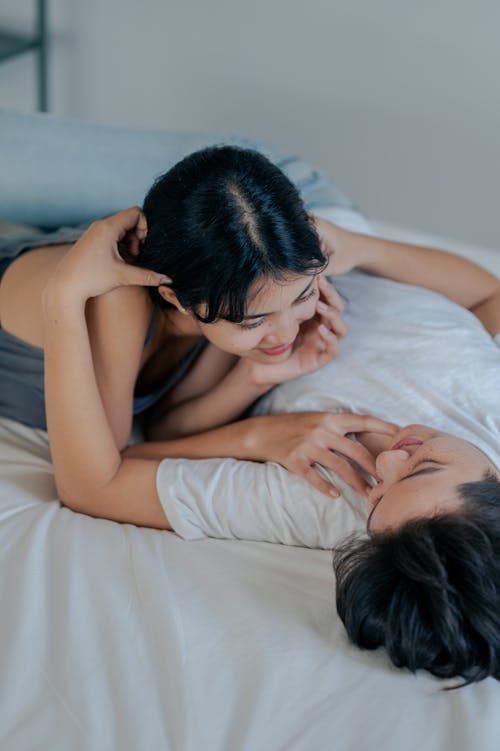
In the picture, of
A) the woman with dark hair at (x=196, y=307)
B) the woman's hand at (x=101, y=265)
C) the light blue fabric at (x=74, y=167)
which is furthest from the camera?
the light blue fabric at (x=74, y=167)

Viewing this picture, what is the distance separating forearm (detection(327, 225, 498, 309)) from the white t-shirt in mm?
42

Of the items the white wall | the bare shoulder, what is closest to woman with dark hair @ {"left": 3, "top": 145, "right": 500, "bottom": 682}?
the bare shoulder

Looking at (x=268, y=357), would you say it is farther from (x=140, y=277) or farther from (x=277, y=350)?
(x=140, y=277)

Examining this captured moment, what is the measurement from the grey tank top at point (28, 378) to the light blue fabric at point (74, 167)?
21cm

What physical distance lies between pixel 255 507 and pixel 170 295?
0.30 meters

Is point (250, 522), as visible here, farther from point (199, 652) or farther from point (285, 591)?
point (199, 652)

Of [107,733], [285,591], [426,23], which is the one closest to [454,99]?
[426,23]

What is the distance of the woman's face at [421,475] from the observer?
113 cm

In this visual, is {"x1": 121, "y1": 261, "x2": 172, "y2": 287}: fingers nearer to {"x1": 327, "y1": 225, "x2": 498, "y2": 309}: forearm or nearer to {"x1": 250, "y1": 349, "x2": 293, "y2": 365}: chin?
{"x1": 250, "y1": 349, "x2": 293, "y2": 365}: chin

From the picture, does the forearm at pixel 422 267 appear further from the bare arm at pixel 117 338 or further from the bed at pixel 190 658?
the bed at pixel 190 658

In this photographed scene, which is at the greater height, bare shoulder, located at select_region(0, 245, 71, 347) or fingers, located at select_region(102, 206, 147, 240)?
fingers, located at select_region(102, 206, 147, 240)

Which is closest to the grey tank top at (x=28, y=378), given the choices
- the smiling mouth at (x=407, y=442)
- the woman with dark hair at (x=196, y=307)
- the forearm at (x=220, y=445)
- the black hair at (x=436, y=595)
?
the woman with dark hair at (x=196, y=307)

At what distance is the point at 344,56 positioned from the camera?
2609mm

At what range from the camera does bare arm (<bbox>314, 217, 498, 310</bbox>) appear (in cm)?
156
